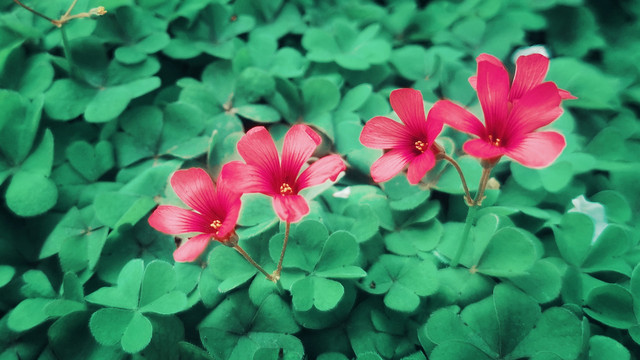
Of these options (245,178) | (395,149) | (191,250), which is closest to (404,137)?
(395,149)

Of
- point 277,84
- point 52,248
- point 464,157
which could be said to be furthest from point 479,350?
point 52,248

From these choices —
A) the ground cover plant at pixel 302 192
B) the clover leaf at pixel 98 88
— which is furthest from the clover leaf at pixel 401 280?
the clover leaf at pixel 98 88

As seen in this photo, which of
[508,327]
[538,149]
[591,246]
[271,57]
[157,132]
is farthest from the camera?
[271,57]

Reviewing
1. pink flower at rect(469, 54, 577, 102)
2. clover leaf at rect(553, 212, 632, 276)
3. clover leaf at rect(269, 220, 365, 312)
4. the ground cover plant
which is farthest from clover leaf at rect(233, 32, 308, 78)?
clover leaf at rect(553, 212, 632, 276)

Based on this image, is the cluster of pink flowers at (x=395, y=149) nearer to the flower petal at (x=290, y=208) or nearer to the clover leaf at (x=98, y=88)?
the flower petal at (x=290, y=208)

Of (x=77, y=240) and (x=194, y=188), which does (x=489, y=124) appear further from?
(x=77, y=240)

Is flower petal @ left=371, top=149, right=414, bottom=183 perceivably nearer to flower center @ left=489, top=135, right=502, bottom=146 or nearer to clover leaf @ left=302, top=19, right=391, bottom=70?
flower center @ left=489, top=135, right=502, bottom=146
